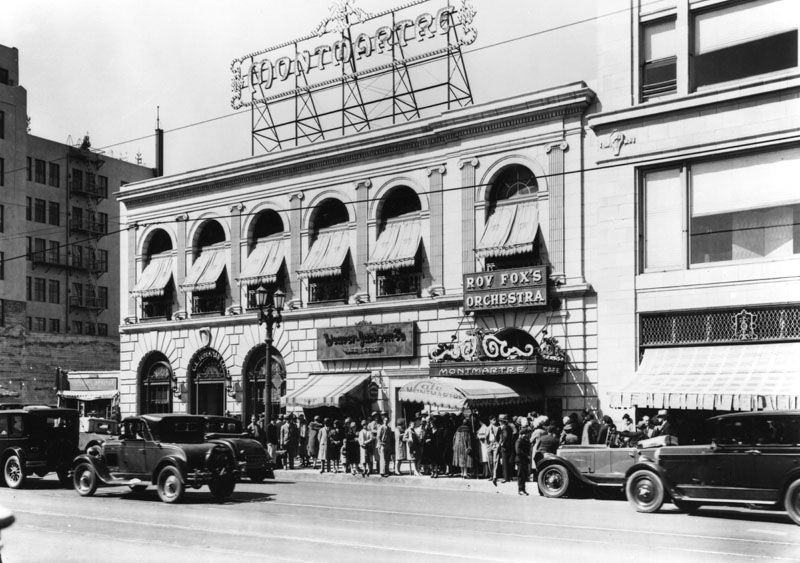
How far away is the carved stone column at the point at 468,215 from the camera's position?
31156 mm

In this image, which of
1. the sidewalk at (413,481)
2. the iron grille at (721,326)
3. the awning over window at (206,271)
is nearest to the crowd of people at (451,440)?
the sidewalk at (413,481)

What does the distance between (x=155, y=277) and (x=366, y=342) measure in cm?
1208

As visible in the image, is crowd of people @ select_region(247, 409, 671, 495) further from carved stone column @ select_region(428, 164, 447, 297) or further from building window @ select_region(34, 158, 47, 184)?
building window @ select_region(34, 158, 47, 184)

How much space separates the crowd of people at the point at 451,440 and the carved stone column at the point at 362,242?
4.81m

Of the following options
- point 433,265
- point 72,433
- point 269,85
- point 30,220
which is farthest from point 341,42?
point 30,220

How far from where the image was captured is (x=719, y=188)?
26141 mm

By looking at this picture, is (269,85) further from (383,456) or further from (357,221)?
(383,456)

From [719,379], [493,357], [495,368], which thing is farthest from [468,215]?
[719,379]

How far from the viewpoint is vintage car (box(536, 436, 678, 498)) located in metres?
19.2

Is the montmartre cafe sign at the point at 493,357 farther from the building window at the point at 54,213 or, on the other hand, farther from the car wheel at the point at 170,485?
Result: the building window at the point at 54,213

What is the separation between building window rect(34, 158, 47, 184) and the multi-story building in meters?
0.07

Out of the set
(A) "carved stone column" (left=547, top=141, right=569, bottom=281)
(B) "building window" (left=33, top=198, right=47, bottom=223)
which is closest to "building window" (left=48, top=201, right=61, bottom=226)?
(B) "building window" (left=33, top=198, right=47, bottom=223)

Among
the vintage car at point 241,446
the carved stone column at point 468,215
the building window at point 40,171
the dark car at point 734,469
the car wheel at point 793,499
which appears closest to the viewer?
the car wheel at point 793,499

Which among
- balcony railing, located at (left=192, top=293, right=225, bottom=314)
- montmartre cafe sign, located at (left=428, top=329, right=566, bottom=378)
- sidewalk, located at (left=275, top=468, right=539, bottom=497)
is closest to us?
sidewalk, located at (left=275, top=468, right=539, bottom=497)
